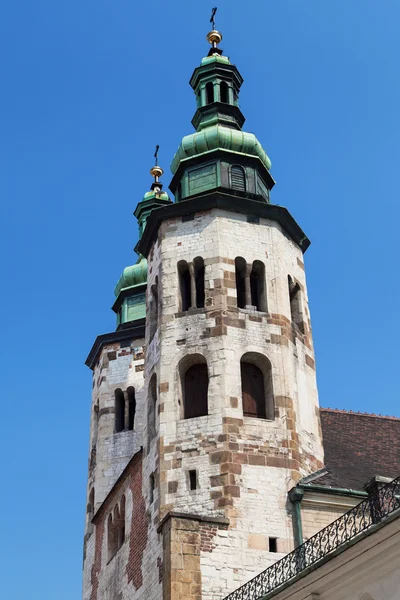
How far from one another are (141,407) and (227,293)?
33.5 ft

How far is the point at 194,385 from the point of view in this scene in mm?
25406

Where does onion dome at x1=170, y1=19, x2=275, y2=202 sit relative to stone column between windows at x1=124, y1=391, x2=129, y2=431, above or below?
above

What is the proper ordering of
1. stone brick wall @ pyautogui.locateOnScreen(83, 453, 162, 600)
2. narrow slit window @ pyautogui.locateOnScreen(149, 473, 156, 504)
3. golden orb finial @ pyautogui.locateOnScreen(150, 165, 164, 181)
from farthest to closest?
golden orb finial @ pyautogui.locateOnScreen(150, 165, 164, 181), narrow slit window @ pyautogui.locateOnScreen(149, 473, 156, 504), stone brick wall @ pyautogui.locateOnScreen(83, 453, 162, 600)

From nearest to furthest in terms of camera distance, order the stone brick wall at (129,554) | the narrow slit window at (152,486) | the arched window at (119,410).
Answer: the stone brick wall at (129,554), the narrow slit window at (152,486), the arched window at (119,410)

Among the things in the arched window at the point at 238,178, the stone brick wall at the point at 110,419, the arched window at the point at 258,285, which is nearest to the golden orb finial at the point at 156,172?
the stone brick wall at the point at 110,419

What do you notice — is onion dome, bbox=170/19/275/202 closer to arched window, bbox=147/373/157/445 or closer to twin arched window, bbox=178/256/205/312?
twin arched window, bbox=178/256/205/312

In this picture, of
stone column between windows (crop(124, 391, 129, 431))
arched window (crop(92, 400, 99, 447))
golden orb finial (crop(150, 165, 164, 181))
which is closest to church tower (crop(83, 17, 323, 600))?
arched window (crop(92, 400, 99, 447))

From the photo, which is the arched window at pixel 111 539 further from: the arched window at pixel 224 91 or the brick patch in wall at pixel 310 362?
the arched window at pixel 224 91

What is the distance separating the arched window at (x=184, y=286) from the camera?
26578 millimetres

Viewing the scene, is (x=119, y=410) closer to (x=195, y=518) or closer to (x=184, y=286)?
(x=184, y=286)

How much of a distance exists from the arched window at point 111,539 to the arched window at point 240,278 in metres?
7.54

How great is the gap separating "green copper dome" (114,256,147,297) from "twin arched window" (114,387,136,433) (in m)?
4.87

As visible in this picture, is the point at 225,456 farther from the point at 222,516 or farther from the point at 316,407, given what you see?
the point at 316,407

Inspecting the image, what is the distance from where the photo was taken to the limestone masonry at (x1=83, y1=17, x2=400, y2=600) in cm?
2259
